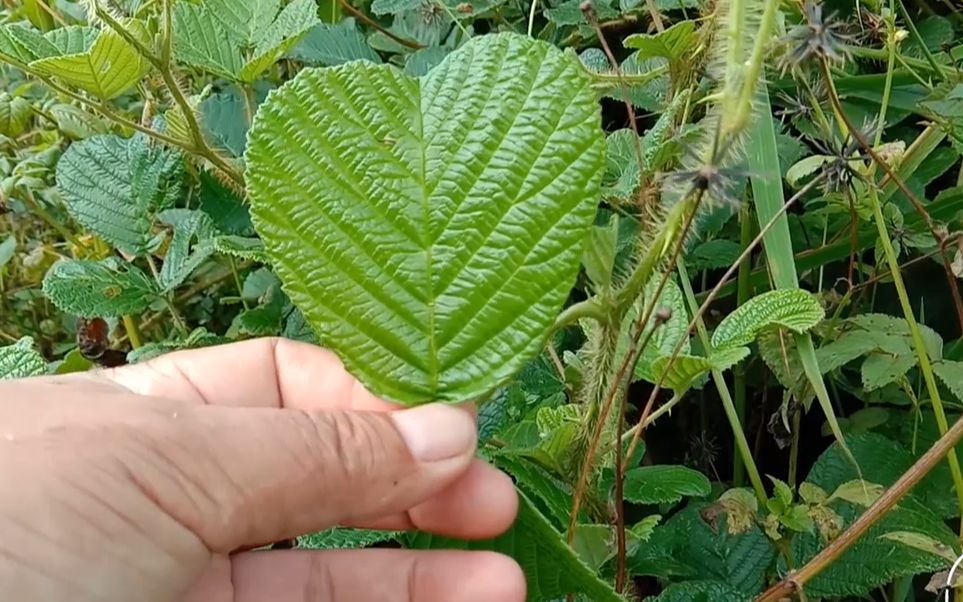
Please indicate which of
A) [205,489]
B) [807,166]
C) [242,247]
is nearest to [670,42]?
[807,166]

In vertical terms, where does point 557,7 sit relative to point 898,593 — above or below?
above

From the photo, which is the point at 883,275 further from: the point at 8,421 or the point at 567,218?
the point at 8,421

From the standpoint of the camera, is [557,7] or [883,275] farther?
[557,7]

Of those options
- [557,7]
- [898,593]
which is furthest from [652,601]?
[557,7]

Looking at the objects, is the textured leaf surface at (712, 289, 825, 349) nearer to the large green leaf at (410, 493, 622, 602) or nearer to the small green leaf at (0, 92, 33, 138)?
the large green leaf at (410, 493, 622, 602)

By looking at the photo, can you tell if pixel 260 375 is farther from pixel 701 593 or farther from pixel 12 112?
pixel 12 112

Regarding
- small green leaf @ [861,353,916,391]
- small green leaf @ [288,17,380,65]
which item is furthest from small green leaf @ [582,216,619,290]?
small green leaf @ [288,17,380,65]
